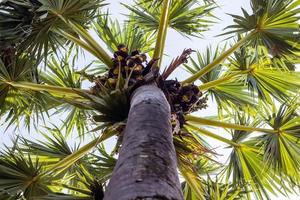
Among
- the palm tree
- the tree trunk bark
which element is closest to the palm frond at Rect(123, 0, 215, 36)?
the palm tree

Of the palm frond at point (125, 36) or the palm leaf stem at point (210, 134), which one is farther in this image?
the palm frond at point (125, 36)

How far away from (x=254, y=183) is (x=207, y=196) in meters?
1.26

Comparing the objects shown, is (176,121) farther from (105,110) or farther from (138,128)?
(138,128)

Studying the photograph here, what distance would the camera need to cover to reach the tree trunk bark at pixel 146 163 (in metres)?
1.92

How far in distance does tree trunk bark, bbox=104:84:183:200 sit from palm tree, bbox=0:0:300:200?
0.27ft

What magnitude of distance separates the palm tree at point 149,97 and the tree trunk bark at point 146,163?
82mm

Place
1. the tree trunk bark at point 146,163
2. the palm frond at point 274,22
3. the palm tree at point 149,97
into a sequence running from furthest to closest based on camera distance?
the palm frond at point 274,22, the palm tree at point 149,97, the tree trunk bark at point 146,163

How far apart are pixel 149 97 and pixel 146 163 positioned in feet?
3.85

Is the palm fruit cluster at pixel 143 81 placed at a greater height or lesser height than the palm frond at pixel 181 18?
lesser

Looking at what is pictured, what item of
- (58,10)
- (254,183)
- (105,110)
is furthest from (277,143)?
(58,10)

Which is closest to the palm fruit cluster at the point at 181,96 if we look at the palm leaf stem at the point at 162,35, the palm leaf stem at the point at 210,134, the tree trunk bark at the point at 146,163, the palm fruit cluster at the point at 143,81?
the palm fruit cluster at the point at 143,81

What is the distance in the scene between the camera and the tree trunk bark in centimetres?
192

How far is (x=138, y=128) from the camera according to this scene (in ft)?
8.55

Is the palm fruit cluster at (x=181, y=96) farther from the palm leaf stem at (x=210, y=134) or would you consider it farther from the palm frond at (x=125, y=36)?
the palm frond at (x=125, y=36)
